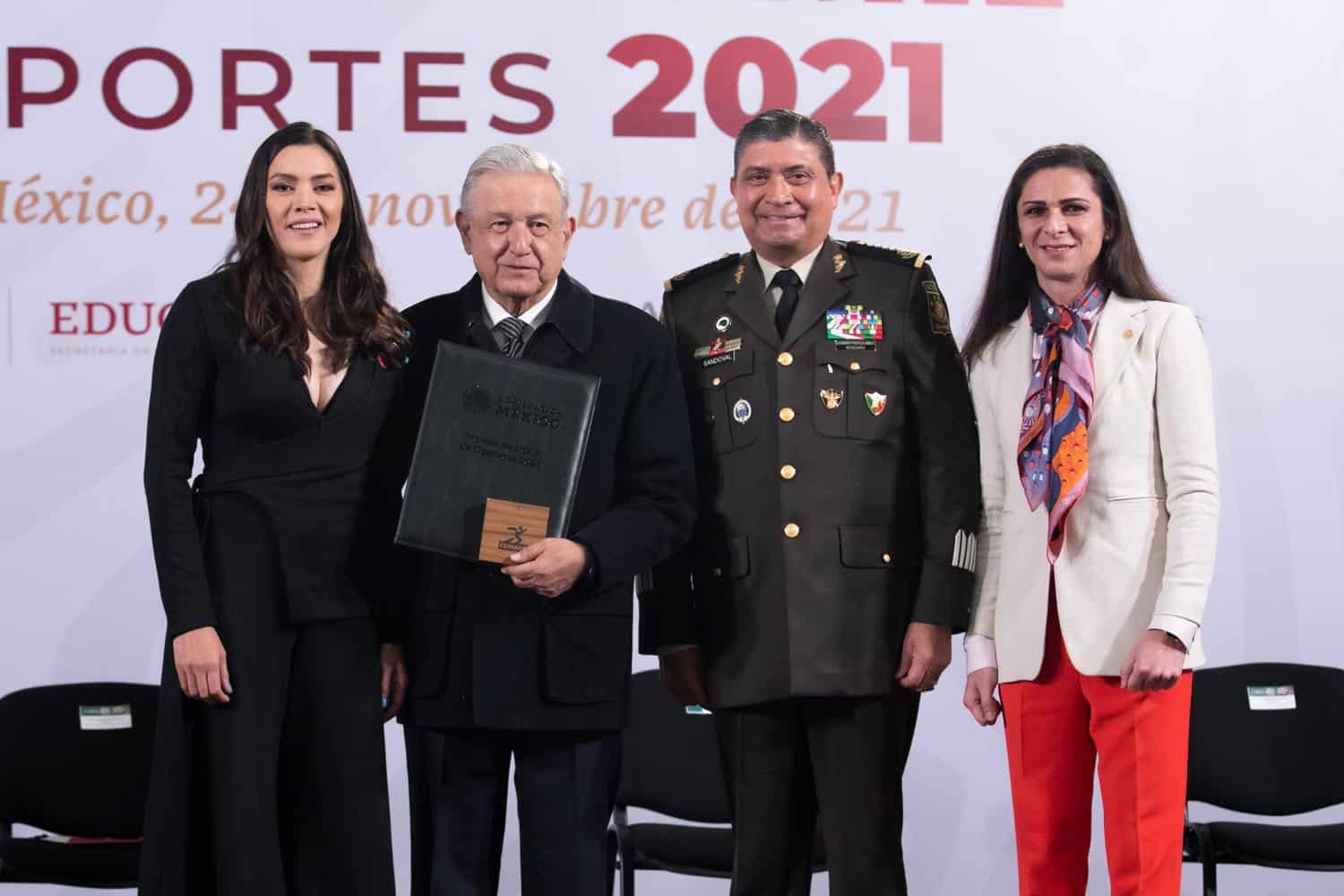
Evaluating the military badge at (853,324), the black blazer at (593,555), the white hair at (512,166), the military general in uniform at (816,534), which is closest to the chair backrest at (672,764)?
the military general in uniform at (816,534)

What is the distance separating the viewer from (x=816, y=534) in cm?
264

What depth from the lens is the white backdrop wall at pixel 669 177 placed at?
4059 millimetres

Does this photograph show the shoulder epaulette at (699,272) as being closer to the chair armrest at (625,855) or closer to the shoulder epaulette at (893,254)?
the shoulder epaulette at (893,254)

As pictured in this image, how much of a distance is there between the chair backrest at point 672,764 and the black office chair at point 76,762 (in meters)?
1.16

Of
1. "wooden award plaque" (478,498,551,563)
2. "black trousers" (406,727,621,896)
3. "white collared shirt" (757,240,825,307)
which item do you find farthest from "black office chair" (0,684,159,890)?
"white collared shirt" (757,240,825,307)

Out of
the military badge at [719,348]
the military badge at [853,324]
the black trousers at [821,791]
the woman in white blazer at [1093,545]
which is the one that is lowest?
the black trousers at [821,791]

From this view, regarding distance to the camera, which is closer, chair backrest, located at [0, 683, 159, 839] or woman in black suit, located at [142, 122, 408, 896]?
woman in black suit, located at [142, 122, 408, 896]

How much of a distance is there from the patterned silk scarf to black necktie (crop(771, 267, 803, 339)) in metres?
0.44

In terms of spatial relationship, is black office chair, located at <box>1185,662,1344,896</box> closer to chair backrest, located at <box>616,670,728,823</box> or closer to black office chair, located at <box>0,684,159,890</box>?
chair backrest, located at <box>616,670,728,823</box>

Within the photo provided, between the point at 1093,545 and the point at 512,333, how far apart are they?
106 centimetres

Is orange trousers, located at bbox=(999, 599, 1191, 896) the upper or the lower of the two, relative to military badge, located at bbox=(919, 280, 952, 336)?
lower

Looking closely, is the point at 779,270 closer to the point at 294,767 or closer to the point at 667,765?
the point at 294,767

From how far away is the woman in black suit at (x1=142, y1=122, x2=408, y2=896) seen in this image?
242 centimetres

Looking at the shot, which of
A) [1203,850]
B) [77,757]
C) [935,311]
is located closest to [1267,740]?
[1203,850]
